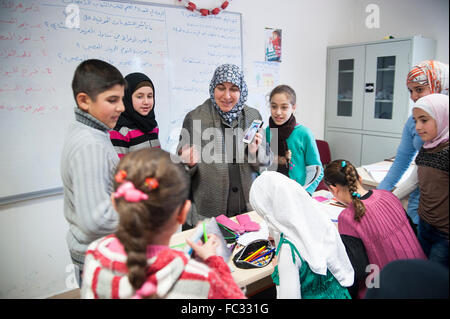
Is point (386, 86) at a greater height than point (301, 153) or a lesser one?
greater

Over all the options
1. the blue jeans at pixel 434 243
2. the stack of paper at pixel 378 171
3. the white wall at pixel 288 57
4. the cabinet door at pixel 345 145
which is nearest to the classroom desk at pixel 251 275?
the blue jeans at pixel 434 243

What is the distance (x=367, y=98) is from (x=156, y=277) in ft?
9.97

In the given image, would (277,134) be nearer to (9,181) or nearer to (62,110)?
(62,110)

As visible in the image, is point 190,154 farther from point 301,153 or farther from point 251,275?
point 301,153

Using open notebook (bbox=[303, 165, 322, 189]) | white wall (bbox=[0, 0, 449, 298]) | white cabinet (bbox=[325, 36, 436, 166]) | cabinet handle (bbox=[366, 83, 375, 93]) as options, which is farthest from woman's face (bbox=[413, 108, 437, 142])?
cabinet handle (bbox=[366, 83, 375, 93])

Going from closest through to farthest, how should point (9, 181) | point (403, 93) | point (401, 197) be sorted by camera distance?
point (401, 197), point (9, 181), point (403, 93)

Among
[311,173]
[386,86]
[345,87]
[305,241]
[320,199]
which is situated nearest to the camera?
[305,241]

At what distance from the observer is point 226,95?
140 centimetres

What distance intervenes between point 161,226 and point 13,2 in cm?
179

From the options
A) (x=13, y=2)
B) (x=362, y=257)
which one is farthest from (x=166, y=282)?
(x=13, y=2)

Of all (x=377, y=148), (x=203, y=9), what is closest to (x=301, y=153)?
(x=203, y=9)

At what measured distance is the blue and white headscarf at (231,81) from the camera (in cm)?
136

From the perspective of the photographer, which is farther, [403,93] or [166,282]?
[403,93]

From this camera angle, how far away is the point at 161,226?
608 mm
